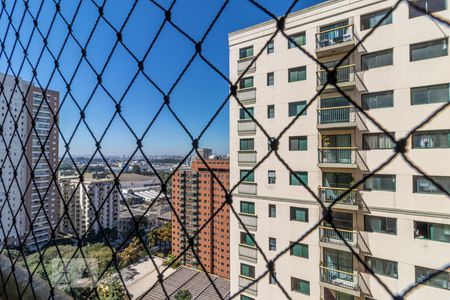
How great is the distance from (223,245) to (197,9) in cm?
431

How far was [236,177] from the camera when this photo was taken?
9.12 feet

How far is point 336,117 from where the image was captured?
229 cm

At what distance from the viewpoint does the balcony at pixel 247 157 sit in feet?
8.82

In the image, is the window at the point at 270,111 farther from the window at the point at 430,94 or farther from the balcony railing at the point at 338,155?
the window at the point at 430,94

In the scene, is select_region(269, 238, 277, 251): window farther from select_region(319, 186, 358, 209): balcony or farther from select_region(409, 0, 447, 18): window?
select_region(409, 0, 447, 18): window

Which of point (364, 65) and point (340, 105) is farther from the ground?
point (364, 65)

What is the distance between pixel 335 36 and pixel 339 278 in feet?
7.23

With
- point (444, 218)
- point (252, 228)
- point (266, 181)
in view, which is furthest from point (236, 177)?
point (444, 218)

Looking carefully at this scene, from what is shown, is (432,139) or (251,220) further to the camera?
(251,220)

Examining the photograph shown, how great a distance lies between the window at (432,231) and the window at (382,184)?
0.32 meters

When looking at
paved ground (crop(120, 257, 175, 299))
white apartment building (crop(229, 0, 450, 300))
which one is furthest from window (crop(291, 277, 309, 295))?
paved ground (crop(120, 257, 175, 299))

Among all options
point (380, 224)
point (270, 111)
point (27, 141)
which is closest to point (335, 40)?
point (270, 111)

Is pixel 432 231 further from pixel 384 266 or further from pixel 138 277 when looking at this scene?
pixel 138 277

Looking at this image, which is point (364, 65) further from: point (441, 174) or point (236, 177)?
point (236, 177)
